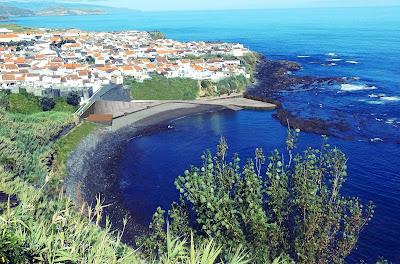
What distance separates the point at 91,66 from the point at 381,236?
54.1 metres

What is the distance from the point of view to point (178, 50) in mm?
84812

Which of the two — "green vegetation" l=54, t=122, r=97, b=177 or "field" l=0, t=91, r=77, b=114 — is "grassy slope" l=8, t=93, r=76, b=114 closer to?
"field" l=0, t=91, r=77, b=114

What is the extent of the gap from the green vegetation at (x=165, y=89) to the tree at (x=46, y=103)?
37.0ft

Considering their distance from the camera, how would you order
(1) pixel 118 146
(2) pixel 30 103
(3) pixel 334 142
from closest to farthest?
(3) pixel 334 142, (1) pixel 118 146, (2) pixel 30 103

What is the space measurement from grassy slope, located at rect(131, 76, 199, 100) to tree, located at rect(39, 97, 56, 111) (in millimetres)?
11286

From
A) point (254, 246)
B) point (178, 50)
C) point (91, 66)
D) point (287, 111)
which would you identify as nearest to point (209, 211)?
point (254, 246)

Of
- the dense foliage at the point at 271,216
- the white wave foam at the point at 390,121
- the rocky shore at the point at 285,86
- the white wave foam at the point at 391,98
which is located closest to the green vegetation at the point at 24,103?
the rocky shore at the point at 285,86

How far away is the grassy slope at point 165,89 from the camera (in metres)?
56.8

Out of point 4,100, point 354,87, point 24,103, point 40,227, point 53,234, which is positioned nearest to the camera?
point 40,227

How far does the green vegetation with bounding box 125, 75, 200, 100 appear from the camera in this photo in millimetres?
56812

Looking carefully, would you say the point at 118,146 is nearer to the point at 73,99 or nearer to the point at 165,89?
the point at 73,99

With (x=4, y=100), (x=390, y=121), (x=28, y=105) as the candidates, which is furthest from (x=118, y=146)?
(x=390, y=121)

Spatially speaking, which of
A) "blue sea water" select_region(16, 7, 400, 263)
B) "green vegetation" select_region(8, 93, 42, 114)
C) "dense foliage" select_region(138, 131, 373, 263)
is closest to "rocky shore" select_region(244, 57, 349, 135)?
"blue sea water" select_region(16, 7, 400, 263)

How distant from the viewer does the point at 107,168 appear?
114 ft
